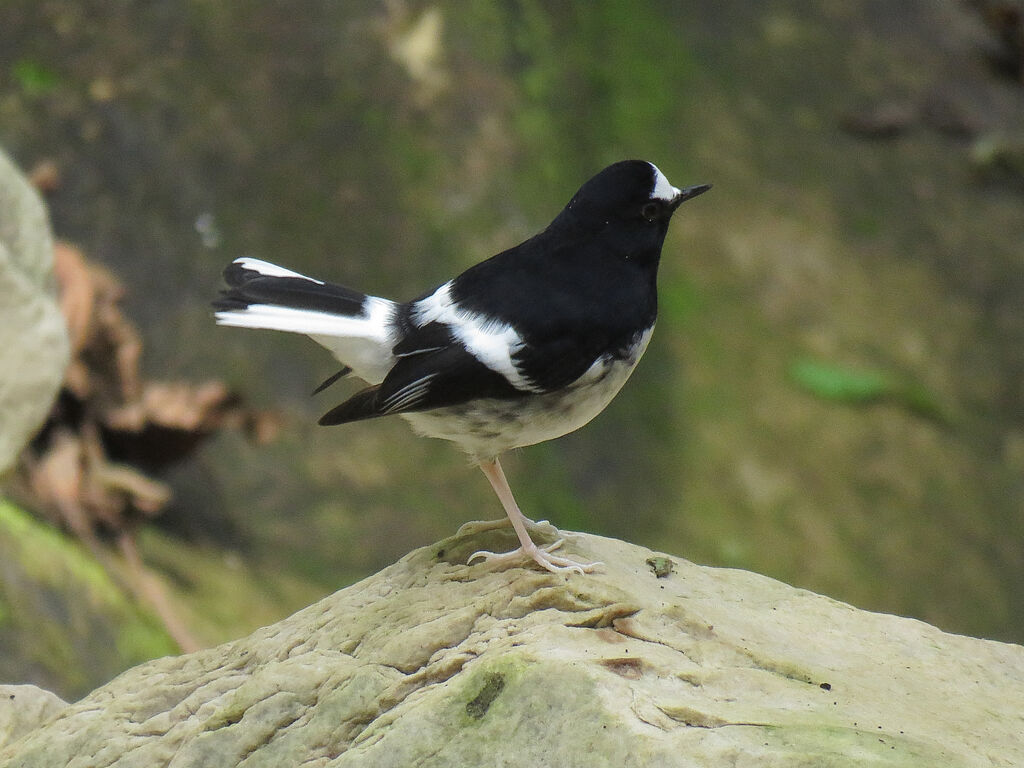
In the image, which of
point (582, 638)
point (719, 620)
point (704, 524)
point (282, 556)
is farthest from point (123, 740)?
point (704, 524)

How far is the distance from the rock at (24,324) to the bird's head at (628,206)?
2.54 meters

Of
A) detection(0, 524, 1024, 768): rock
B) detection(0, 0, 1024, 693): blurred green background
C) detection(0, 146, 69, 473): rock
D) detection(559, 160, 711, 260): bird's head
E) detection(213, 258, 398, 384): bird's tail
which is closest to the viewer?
detection(0, 524, 1024, 768): rock

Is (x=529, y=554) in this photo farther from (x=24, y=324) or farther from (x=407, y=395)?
(x=24, y=324)

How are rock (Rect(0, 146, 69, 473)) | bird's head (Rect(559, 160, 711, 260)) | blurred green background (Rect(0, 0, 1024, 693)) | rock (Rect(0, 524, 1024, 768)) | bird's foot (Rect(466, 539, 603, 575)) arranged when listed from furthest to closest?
blurred green background (Rect(0, 0, 1024, 693)) → rock (Rect(0, 146, 69, 473)) → bird's head (Rect(559, 160, 711, 260)) → bird's foot (Rect(466, 539, 603, 575)) → rock (Rect(0, 524, 1024, 768))

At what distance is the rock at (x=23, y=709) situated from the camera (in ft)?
11.4

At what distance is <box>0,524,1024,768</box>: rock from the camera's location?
2.56 m

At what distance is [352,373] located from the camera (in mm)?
3842

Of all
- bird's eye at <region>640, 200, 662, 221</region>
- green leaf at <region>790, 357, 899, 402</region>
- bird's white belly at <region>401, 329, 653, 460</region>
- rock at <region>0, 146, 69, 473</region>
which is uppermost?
rock at <region>0, 146, 69, 473</region>

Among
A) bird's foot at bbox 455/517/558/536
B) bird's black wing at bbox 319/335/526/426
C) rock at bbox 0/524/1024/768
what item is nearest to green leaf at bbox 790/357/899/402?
rock at bbox 0/524/1024/768

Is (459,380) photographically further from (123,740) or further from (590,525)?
(590,525)

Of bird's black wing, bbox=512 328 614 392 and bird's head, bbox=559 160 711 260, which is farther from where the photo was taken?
bird's head, bbox=559 160 711 260

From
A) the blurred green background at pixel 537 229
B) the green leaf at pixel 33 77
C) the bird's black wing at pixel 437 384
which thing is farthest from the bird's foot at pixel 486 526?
the green leaf at pixel 33 77

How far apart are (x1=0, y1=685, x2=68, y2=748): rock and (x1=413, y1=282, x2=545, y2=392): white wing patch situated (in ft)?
5.25

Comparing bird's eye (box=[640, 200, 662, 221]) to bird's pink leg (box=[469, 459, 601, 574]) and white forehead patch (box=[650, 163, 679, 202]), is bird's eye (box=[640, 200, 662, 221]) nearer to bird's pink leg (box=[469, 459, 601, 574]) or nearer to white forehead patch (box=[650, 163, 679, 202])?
white forehead patch (box=[650, 163, 679, 202])
